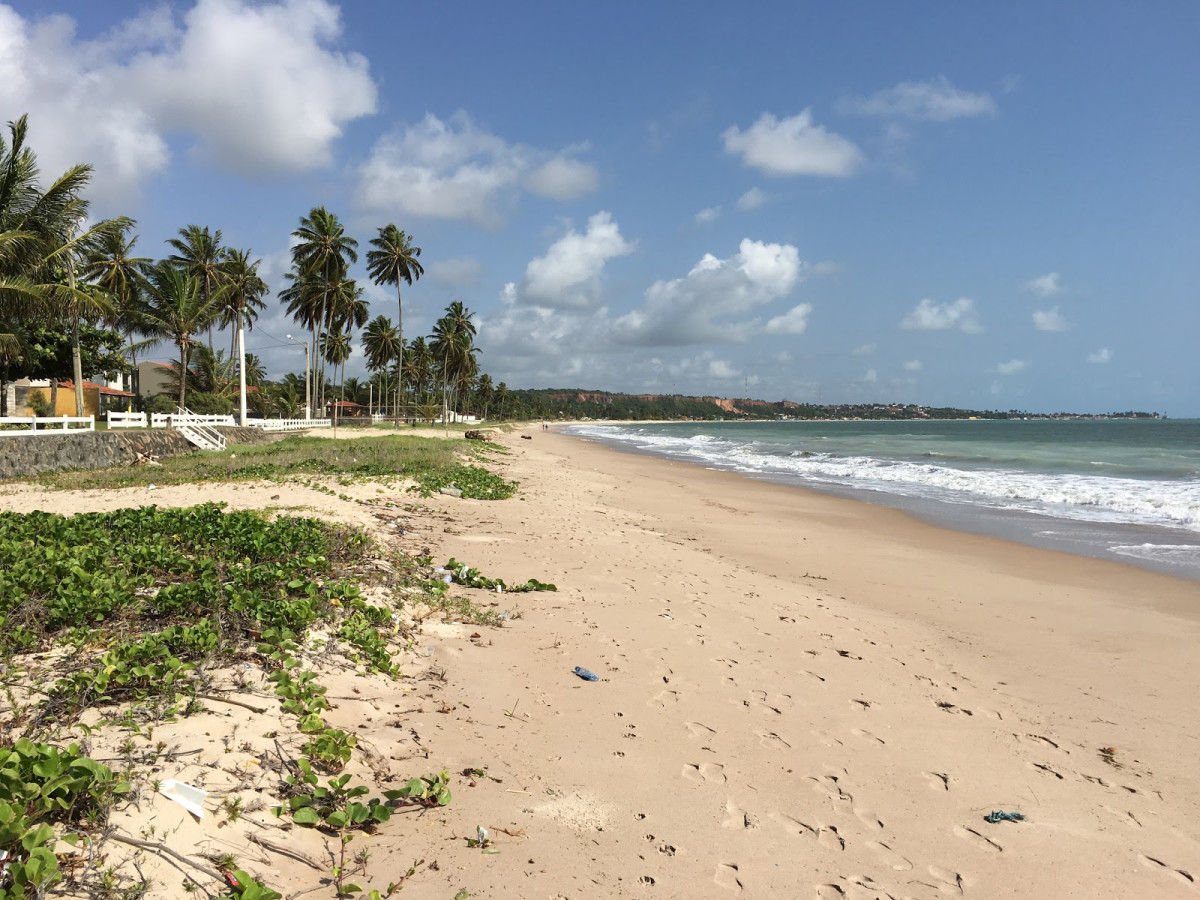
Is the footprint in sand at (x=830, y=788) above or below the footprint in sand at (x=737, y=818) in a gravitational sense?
below

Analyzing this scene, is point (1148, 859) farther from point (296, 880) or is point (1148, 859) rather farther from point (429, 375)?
point (429, 375)

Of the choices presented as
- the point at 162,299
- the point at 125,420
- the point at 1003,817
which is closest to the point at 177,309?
the point at 162,299

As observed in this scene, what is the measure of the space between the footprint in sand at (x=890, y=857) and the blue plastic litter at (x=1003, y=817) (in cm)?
67

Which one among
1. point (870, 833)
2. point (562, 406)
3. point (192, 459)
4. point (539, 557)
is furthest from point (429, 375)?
point (562, 406)

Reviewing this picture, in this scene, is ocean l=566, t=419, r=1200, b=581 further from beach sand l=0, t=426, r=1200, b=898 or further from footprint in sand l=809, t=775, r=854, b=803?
footprint in sand l=809, t=775, r=854, b=803

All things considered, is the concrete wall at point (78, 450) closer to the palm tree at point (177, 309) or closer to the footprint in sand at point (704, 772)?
the palm tree at point (177, 309)

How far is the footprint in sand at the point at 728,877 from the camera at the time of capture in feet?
9.60

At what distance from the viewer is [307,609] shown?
4.68 metres

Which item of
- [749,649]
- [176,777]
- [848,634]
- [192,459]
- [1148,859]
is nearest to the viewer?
[176,777]

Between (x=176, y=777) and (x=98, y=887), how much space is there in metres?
0.64

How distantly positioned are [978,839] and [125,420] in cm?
2862

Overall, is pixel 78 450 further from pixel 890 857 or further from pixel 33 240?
pixel 890 857

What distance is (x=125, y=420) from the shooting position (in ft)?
80.8

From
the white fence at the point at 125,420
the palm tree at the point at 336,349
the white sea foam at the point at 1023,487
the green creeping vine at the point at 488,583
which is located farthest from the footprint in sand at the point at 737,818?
the palm tree at the point at 336,349
